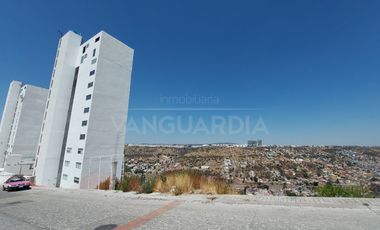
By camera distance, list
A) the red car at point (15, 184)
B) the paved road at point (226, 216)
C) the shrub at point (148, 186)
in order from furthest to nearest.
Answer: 1. the red car at point (15, 184)
2. the shrub at point (148, 186)
3. the paved road at point (226, 216)

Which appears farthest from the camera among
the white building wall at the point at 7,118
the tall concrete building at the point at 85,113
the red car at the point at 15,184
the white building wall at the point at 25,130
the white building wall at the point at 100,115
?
the white building wall at the point at 7,118

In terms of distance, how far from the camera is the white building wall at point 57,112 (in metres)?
31.7

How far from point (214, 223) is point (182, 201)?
287 centimetres

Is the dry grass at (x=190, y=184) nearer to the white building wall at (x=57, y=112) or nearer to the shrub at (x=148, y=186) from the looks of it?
the shrub at (x=148, y=186)

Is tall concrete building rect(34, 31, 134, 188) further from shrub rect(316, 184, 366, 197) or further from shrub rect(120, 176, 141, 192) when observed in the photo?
shrub rect(316, 184, 366, 197)

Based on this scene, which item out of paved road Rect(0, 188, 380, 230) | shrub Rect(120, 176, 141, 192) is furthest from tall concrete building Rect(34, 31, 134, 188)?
paved road Rect(0, 188, 380, 230)

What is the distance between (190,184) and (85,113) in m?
24.7

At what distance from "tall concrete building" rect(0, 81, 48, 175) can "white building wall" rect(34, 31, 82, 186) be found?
19.2 m

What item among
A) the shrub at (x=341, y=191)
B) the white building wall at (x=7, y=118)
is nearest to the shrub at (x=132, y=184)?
the shrub at (x=341, y=191)

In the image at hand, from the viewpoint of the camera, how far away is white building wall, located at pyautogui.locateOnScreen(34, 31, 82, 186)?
3167 cm

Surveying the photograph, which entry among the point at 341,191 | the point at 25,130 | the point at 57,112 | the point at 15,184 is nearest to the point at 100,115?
the point at 57,112

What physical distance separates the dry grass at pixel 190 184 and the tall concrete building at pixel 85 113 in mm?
19588

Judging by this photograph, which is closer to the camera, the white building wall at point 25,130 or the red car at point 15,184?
the red car at point 15,184

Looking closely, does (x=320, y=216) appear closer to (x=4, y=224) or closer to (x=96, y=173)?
(x=4, y=224)
